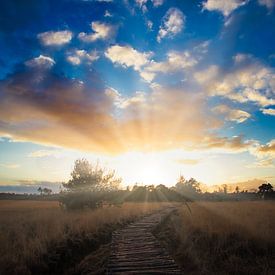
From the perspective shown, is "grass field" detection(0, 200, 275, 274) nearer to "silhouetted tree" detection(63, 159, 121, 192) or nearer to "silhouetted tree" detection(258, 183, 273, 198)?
"silhouetted tree" detection(63, 159, 121, 192)

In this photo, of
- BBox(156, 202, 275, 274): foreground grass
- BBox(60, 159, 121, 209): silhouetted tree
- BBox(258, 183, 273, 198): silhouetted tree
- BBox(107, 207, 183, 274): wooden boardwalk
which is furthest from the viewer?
BBox(258, 183, 273, 198): silhouetted tree

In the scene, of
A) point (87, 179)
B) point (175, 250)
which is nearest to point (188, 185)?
point (87, 179)

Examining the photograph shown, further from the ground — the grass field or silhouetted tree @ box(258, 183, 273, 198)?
silhouetted tree @ box(258, 183, 273, 198)

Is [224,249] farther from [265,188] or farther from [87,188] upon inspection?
[265,188]

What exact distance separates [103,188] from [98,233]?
1668 centimetres

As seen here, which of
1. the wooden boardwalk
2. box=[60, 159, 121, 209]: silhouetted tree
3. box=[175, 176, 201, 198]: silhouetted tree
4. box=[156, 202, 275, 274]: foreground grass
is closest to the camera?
the wooden boardwalk

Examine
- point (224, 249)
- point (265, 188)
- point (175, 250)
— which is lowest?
point (175, 250)

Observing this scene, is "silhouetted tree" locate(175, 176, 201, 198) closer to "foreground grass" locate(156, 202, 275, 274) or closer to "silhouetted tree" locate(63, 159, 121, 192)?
"silhouetted tree" locate(63, 159, 121, 192)

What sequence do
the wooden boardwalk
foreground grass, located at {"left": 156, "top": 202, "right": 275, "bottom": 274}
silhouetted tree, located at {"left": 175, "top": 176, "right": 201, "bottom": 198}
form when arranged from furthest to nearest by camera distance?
silhouetted tree, located at {"left": 175, "top": 176, "right": 201, "bottom": 198} → foreground grass, located at {"left": 156, "top": 202, "right": 275, "bottom": 274} → the wooden boardwalk

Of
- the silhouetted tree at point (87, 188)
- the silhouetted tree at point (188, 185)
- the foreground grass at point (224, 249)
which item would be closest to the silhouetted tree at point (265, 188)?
the silhouetted tree at point (188, 185)

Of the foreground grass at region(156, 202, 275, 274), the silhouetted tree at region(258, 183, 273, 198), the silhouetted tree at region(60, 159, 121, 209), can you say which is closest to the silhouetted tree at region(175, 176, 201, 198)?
the silhouetted tree at region(258, 183, 273, 198)

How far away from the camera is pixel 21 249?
39.3 feet

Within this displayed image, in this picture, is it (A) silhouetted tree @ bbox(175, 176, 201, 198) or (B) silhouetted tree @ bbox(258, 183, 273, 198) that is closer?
(B) silhouetted tree @ bbox(258, 183, 273, 198)

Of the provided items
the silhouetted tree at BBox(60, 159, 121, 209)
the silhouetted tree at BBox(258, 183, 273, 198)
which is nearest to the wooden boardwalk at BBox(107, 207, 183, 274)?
the silhouetted tree at BBox(60, 159, 121, 209)
